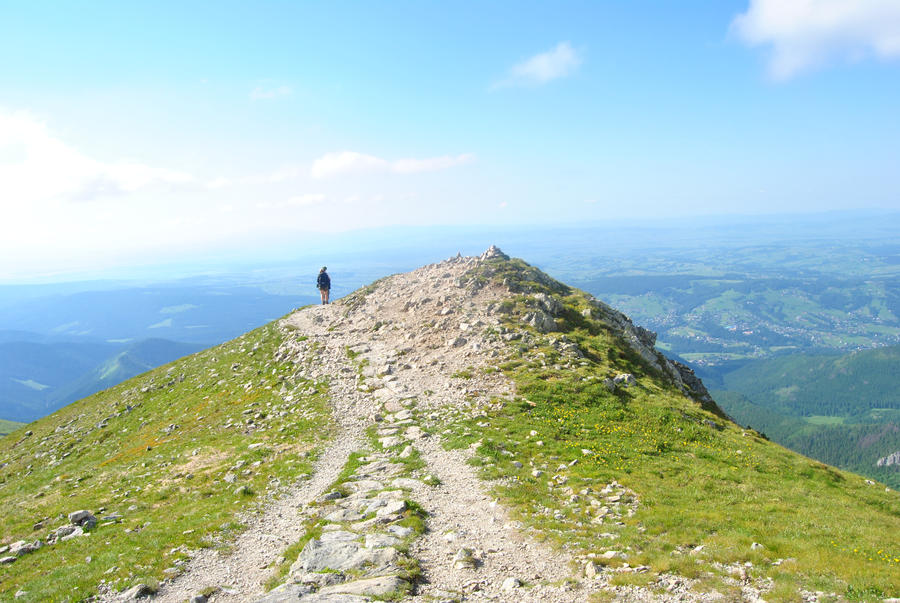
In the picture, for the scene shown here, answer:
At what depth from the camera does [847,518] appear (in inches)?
561

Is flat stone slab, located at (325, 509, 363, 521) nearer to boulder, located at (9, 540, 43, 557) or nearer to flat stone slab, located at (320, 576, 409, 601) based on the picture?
flat stone slab, located at (320, 576, 409, 601)

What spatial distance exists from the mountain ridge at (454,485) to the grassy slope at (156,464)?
15 centimetres

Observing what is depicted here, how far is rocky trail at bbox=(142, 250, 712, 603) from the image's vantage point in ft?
36.7

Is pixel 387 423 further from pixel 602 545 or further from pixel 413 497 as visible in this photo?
pixel 602 545

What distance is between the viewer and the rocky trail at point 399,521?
36.7 feet

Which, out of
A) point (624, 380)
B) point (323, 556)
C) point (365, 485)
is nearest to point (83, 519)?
point (365, 485)

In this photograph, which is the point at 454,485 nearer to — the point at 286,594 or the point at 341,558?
the point at 341,558

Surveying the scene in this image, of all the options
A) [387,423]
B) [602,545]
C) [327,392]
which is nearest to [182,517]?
[387,423]

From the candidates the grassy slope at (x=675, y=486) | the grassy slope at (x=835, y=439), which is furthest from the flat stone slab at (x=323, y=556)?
the grassy slope at (x=835, y=439)

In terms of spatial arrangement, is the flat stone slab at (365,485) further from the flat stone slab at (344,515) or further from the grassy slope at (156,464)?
the grassy slope at (156,464)

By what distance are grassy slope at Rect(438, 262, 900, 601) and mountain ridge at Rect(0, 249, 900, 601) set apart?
0.09 meters

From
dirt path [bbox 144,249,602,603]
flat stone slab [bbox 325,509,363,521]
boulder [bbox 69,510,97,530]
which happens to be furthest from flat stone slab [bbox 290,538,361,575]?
boulder [bbox 69,510,97,530]

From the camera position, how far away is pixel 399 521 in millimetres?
14539

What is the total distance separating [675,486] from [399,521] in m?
10.7
